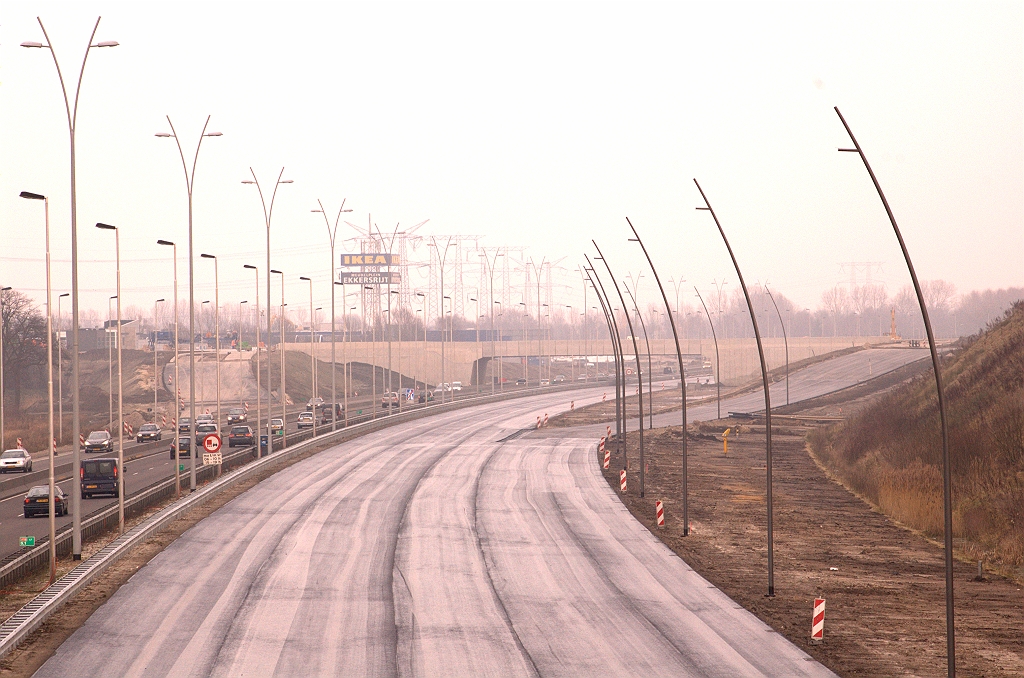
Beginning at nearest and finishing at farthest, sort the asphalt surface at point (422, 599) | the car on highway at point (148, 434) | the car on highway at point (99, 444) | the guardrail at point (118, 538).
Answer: the asphalt surface at point (422, 599), the guardrail at point (118, 538), the car on highway at point (99, 444), the car on highway at point (148, 434)

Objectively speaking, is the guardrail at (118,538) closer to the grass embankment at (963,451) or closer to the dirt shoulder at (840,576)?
the dirt shoulder at (840,576)

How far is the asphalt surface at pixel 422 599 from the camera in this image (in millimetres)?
20203

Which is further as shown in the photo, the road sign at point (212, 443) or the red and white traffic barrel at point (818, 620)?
the road sign at point (212, 443)

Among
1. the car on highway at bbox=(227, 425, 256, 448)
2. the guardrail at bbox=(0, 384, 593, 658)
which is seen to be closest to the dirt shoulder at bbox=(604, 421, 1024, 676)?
the guardrail at bbox=(0, 384, 593, 658)

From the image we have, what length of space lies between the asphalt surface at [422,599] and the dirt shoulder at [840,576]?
1220mm

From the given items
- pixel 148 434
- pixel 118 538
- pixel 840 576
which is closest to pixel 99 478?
pixel 118 538

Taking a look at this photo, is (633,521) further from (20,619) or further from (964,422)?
(20,619)

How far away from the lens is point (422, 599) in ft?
84.1

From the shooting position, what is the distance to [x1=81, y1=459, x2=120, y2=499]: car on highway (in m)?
47.4

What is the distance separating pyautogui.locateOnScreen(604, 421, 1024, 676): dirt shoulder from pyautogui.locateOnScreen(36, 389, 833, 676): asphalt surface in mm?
1220

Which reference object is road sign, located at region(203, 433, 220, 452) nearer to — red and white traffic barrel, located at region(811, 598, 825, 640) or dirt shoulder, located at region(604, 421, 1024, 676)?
dirt shoulder, located at region(604, 421, 1024, 676)

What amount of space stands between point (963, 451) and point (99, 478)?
39319 millimetres

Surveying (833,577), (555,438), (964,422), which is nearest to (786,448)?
(555,438)

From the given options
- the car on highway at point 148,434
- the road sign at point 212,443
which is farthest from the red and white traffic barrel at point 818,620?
the car on highway at point 148,434
